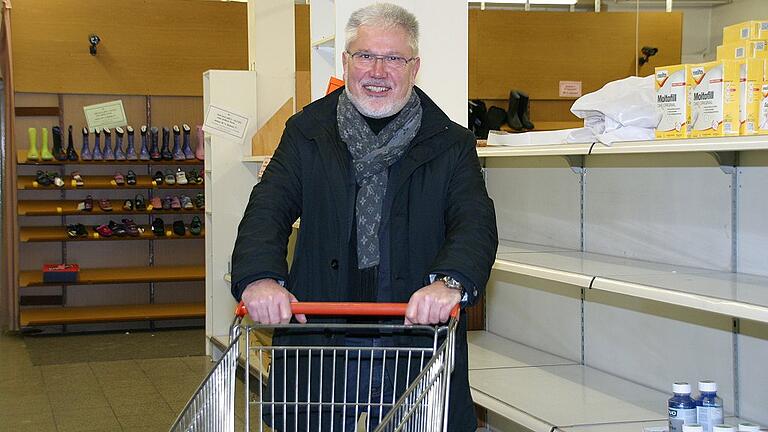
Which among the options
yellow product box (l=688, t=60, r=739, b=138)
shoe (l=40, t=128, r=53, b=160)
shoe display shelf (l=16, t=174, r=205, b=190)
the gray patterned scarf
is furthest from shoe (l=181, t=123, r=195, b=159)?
the gray patterned scarf

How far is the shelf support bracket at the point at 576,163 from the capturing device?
4410 millimetres

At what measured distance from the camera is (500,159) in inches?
199

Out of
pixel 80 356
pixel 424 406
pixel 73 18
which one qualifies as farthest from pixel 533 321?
pixel 73 18

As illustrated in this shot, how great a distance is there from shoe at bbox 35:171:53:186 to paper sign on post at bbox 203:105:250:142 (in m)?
2.20

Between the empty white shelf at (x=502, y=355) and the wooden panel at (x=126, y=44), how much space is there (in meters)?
5.19

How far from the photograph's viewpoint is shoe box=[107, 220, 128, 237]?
29.2ft

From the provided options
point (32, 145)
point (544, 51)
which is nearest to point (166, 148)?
point (32, 145)

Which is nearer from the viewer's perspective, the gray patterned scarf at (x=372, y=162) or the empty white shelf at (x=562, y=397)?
the gray patterned scarf at (x=372, y=162)

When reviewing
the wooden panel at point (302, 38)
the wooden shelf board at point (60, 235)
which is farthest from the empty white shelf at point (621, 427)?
the wooden shelf board at point (60, 235)

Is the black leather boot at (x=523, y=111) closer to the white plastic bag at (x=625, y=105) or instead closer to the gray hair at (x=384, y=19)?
the white plastic bag at (x=625, y=105)

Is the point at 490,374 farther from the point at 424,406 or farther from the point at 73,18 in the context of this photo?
the point at 73,18

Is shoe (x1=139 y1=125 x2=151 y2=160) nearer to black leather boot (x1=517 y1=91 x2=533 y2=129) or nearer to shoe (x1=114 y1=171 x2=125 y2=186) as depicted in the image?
shoe (x1=114 y1=171 x2=125 y2=186)

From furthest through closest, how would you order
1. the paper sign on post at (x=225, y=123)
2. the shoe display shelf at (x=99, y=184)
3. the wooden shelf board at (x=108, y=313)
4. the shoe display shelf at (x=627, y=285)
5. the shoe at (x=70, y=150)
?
the shoe at (x=70, y=150)
the shoe display shelf at (x=99, y=184)
the wooden shelf board at (x=108, y=313)
the paper sign on post at (x=225, y=123)
the shoe display shelf at (x=627, y=285)

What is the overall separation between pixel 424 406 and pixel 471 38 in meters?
7.40
